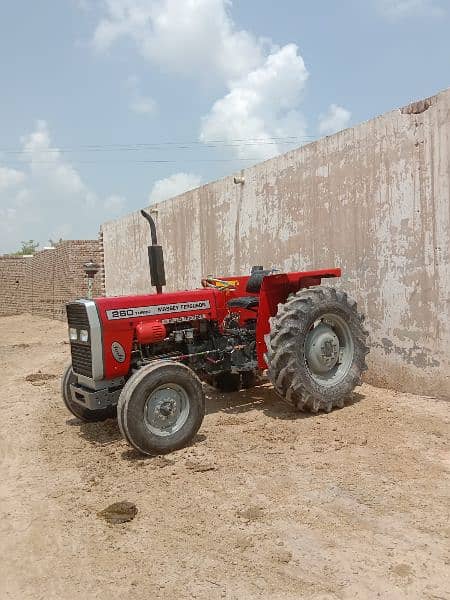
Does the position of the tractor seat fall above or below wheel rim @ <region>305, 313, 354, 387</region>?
above

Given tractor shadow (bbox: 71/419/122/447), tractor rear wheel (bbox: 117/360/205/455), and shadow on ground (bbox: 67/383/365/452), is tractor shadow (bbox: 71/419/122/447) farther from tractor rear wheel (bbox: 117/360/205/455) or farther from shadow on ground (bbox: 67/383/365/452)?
tractor rear wheel (bbox: 117/360/205/455)

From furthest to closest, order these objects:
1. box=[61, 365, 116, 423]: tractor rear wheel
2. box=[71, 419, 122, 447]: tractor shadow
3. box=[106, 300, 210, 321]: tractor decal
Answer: box=[61, 365, 116, 423]: tractor rear wheel → box=[71, 419, 122, 447]: tractor shadow → box=[106, 300, 210, 321]: tractor decal

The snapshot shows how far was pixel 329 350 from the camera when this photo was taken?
17.9 ft

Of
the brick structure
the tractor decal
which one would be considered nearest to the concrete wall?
the tractor decal

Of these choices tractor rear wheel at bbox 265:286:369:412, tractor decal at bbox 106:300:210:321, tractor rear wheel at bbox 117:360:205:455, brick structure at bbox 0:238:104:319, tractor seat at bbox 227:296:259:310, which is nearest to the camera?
tractor rear wheel at bbox 117:360:205:455

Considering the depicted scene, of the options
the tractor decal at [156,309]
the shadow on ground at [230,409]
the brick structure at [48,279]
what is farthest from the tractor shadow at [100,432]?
the brick structure at [48,279]

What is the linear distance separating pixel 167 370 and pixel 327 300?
1.86 m

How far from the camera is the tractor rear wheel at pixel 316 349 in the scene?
198 inches

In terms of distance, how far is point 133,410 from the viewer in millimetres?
4180

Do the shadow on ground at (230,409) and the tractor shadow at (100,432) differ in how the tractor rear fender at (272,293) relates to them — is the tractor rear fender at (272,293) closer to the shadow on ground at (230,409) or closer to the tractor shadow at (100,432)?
the shadow on ground at (230,409)

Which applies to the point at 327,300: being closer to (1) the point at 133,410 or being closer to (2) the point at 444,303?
(2) the point at 444,303

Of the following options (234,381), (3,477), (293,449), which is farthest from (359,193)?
(3,477)

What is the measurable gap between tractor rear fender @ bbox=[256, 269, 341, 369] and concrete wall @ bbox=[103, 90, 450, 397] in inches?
33.8

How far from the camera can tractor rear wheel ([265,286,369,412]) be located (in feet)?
16.5
